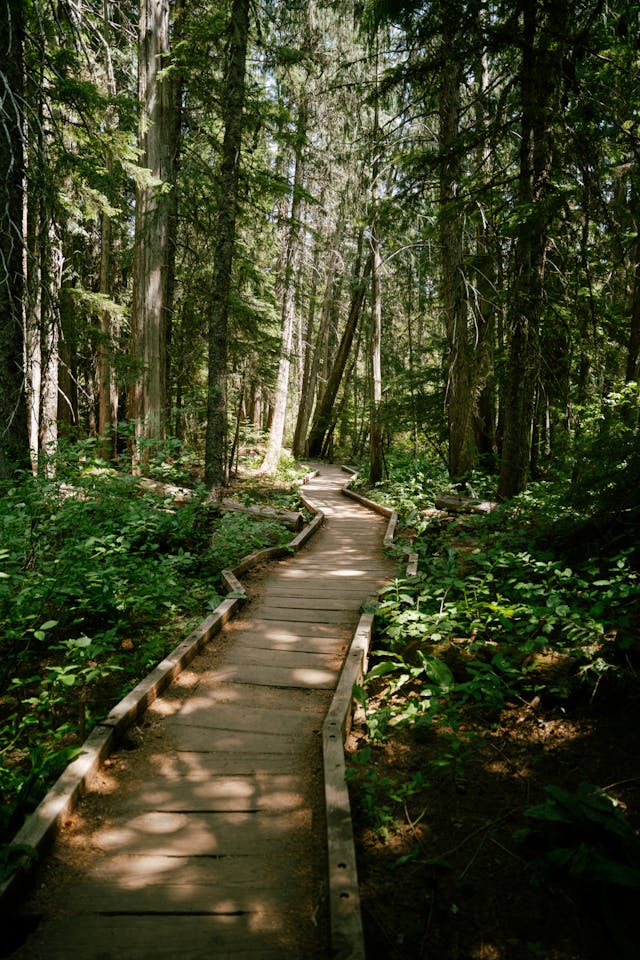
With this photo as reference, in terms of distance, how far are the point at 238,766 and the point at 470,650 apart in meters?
1.99

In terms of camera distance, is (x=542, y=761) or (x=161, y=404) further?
(x=161, y=404)

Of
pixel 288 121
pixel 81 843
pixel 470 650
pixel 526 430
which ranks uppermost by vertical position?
pixel 288 121

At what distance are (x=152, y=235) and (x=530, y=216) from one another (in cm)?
792

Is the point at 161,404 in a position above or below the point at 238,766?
above

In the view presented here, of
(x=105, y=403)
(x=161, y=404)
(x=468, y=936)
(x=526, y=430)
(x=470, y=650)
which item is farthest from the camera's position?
(x=105, y=403)

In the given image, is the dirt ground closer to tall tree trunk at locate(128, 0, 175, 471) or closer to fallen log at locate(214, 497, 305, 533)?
fallen log at locate(214, 497, 305, 533)

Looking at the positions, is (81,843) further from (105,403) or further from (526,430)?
(105,403)

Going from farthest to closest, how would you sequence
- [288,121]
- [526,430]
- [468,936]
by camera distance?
1. [288,121]
2. [526,430]
3. [468,936]

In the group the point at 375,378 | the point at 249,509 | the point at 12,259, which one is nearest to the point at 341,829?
the point at 12,259

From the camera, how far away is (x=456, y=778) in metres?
3.08

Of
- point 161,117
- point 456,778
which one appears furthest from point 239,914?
point 161,117

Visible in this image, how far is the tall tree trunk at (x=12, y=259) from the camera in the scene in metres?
5.80

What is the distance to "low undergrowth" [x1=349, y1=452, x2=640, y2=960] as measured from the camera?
2133 millimetres

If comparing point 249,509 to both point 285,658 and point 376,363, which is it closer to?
point 285,658
